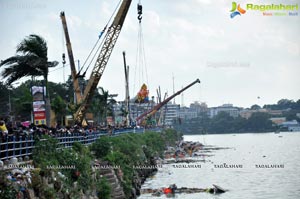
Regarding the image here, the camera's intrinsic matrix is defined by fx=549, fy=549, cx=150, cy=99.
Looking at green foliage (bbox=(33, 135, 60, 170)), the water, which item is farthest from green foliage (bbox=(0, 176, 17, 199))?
the water

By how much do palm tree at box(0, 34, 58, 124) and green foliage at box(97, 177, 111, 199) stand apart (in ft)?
39.8

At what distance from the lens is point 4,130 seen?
84.7 feet

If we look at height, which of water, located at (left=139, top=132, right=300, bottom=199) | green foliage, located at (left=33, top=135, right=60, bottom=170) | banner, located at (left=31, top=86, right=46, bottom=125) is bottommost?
water, located at (left=139, top=132, right=300, bottom=199)

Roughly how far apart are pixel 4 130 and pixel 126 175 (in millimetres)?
19009

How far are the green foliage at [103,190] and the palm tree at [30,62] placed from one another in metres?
12.1

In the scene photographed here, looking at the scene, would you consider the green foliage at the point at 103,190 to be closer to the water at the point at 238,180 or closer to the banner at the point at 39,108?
the banner at the point at 39,108

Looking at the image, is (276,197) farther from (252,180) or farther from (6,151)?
(6,151)

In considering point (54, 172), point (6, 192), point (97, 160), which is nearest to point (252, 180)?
point (97, 160)

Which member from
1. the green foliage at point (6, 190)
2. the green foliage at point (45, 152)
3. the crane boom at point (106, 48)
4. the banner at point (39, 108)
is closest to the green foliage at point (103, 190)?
the green foliage at point (45, 152)

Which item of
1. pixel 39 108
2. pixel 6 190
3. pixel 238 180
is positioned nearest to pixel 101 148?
pixel 39 108

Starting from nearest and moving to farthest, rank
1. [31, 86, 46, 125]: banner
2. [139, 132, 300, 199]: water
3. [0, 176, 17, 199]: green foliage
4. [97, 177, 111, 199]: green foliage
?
[0, 176, 17, 199]: green foliage < [97, 177, 111, 199]: green foliage < [31, 86, 46, 125]: banner < [139, 132, 300, 199]: water

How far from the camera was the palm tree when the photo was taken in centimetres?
4428

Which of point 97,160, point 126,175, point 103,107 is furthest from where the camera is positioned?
point 103,107

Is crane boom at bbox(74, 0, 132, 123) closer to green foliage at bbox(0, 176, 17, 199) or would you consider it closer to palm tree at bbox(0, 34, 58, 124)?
palm tree at bbox(0, 34, 58, 124)
